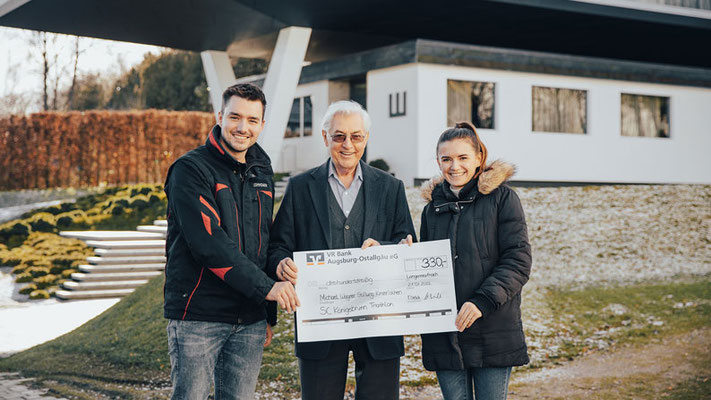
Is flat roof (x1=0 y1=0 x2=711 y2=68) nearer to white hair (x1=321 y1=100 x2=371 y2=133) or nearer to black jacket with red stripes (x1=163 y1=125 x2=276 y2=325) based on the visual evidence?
white hair (x1=321 y1=100 x2=371 y2=133)

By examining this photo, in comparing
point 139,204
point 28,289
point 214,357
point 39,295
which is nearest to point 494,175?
point 214,357

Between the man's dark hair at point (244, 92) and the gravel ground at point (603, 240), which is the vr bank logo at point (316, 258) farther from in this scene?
the gravel ground at point (603, 240)

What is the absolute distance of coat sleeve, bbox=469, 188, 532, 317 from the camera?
349 centimetres

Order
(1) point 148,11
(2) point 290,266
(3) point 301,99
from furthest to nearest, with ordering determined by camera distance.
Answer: (3) point 301,99 → (1) point 148,11 → (2) point 290,266

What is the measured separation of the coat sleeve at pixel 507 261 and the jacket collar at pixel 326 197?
2.15ft

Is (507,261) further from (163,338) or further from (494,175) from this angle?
(163,338)

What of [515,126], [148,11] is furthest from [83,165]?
[515,126]

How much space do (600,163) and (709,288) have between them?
11.0m

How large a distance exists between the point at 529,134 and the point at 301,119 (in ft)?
26.0

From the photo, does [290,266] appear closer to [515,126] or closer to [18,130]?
[515,126]

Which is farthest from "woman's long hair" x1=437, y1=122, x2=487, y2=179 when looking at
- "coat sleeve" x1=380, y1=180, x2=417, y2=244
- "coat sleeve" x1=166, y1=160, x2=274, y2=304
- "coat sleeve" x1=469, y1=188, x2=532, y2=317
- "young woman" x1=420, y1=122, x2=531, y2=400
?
"coat sleeve" x1=166, y1=160, x2=274, y2=304

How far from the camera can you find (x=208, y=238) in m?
3.20

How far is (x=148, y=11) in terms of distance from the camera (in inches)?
613

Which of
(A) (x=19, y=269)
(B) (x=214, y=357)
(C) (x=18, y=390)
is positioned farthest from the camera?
(A) (x=19, y=269)
